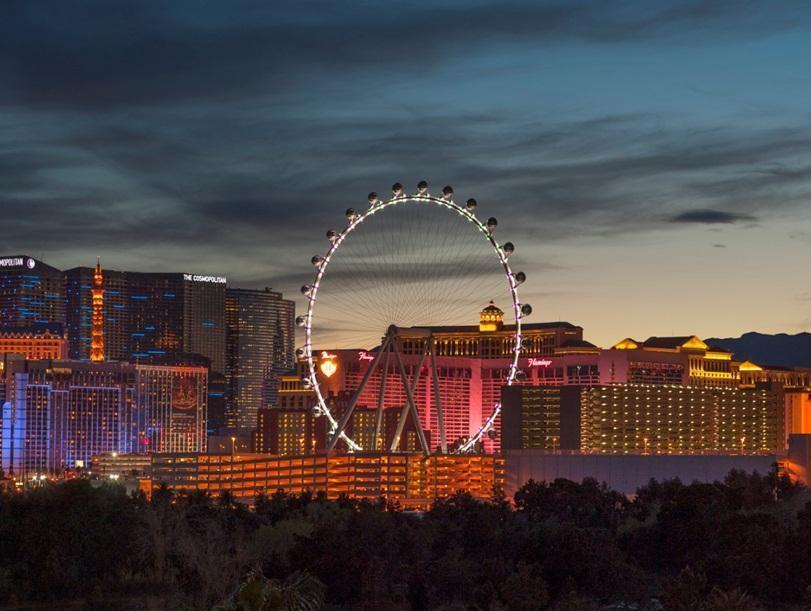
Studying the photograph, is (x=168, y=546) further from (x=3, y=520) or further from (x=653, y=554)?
(x=653, y=554)

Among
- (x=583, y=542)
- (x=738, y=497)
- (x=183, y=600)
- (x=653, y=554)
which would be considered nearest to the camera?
(x=183, y=600)

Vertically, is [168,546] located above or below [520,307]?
below

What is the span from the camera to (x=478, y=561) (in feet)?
372

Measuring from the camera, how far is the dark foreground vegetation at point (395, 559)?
96312 millimetres

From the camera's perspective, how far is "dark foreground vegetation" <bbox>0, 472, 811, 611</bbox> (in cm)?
9631

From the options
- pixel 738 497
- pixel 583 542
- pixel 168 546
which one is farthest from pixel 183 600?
pixel 738 497

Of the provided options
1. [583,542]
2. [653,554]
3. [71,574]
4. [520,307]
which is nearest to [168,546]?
[71,574]

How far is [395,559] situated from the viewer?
106250 millimetres

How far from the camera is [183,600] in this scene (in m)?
93.2

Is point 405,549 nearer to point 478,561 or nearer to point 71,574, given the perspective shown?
point 478,561

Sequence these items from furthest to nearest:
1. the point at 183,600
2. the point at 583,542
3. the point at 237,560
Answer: the point at 583,542 → the point at 237,560 → the point at 183,600

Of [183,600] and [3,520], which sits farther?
[3,520]

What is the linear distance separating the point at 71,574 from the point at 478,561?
24247mm

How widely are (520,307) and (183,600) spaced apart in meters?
97.9
